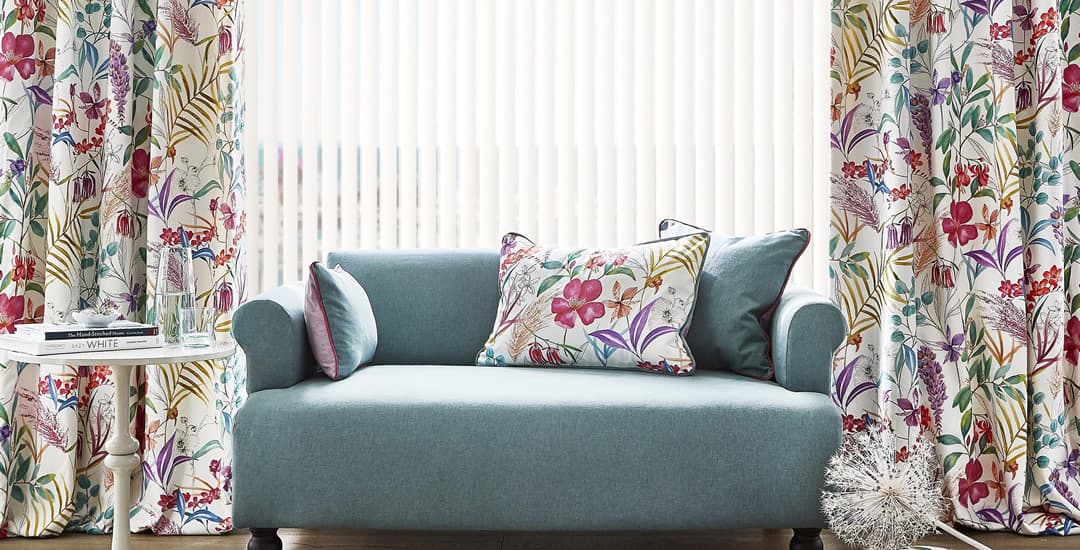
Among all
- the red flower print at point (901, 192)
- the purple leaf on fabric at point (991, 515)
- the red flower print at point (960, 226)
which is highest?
the red flower print at point (901, 192)

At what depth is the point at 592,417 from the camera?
195cm

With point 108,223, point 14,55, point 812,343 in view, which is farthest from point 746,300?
point 14,55

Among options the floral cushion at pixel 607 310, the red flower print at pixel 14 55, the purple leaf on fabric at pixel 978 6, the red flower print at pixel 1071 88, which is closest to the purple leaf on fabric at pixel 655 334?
the floral cushion at pixel 607 310

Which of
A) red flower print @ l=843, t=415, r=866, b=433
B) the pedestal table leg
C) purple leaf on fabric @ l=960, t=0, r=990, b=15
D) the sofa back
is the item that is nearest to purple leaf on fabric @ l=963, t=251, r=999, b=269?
red flower print @ l=843, t=415, r=866, b=433

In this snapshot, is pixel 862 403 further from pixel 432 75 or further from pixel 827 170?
pixel 432 75

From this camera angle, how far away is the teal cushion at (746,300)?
230 centimetres

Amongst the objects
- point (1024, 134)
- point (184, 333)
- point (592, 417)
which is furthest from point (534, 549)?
point (1024, 134)

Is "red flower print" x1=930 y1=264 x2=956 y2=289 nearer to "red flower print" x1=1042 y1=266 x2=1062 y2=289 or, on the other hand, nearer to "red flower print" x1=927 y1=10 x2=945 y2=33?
"red flower print" x1=1042 y1=266 x2=1062 y2=289

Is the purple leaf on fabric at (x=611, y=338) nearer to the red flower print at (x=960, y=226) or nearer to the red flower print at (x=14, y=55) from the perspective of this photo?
the red flower print at (x=960, y=226)

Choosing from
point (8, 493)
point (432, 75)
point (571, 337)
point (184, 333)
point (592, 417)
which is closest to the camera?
point (592, 417)

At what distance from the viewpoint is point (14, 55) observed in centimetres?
253

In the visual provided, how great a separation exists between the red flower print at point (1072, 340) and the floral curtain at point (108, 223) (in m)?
2.69

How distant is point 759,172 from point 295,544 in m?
1.96

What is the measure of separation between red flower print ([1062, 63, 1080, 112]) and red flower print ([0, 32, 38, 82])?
3.29 meters
